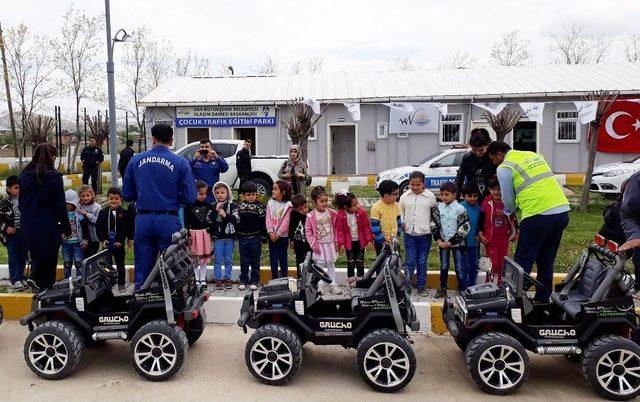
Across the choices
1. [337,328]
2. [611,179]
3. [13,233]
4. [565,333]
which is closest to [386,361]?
[337,328]

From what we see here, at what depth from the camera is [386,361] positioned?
490cm

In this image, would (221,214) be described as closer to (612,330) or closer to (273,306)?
(273,306)

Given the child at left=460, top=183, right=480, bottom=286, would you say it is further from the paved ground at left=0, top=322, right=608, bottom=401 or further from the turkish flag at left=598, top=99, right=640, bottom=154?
the turkish flag at left=598, top=99, right=640, bottom=154

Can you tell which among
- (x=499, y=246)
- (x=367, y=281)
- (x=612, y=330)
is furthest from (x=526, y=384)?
(x=499, y=246)

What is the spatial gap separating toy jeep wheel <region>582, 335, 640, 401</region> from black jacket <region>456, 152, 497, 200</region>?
2.82 metres

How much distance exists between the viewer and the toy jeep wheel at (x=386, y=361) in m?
4.87

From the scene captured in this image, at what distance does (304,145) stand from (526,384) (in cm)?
1195

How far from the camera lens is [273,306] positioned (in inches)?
203

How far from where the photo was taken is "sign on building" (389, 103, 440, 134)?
22469 millimetres

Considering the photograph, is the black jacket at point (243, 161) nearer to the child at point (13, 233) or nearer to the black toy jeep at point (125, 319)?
the child at point (13, 233)

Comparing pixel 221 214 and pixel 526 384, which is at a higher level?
pixel 221 214

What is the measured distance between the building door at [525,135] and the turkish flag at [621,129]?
225 centimetres

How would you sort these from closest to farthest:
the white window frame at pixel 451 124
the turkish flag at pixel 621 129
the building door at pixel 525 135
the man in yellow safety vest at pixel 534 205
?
the man in yellow safety vest at pixel 534 205, the turkish flag at pixel 621 129, the white window frame at pixel 451 124, the building door at pixel 525 135

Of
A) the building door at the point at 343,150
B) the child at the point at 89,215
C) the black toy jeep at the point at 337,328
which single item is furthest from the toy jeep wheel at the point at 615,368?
the building door at the point at 343,150
